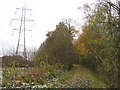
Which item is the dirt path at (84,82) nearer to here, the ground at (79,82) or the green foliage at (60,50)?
the ground at (79,82)

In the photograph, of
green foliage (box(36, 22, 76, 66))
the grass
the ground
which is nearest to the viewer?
the grass

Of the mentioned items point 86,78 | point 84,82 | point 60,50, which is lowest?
point 86,78

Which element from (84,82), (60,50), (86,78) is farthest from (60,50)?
(84,82)

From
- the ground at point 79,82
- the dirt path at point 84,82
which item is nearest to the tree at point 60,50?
the ground at point 79,82

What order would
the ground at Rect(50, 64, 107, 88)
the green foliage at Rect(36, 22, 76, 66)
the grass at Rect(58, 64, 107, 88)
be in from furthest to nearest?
the green foliage at Rect(36, 22, 76, 66), the ground at Rect(50, 64, 107, 88), the grass at Rect(58, 64, 107, 88)

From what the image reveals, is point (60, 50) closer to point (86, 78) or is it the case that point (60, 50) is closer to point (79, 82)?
point (86, 78)

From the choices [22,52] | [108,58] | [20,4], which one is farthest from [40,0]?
[108,58]

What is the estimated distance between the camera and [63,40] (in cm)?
1404

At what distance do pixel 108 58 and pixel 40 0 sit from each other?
8.62 metres

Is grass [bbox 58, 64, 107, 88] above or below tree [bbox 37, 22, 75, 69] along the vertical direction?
below

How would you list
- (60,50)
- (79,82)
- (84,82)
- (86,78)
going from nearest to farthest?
1. (79,82)
2. (84,82)
3. (86,78)
4. (60,50)

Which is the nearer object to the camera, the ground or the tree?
the ground

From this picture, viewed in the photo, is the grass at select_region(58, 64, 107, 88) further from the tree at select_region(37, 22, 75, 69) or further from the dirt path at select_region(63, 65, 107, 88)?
the tree at select_region(37, 22, 75, 69)

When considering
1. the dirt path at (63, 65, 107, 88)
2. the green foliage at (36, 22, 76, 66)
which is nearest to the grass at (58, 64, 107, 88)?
the dirt path at (63, 65, 107, 88)
